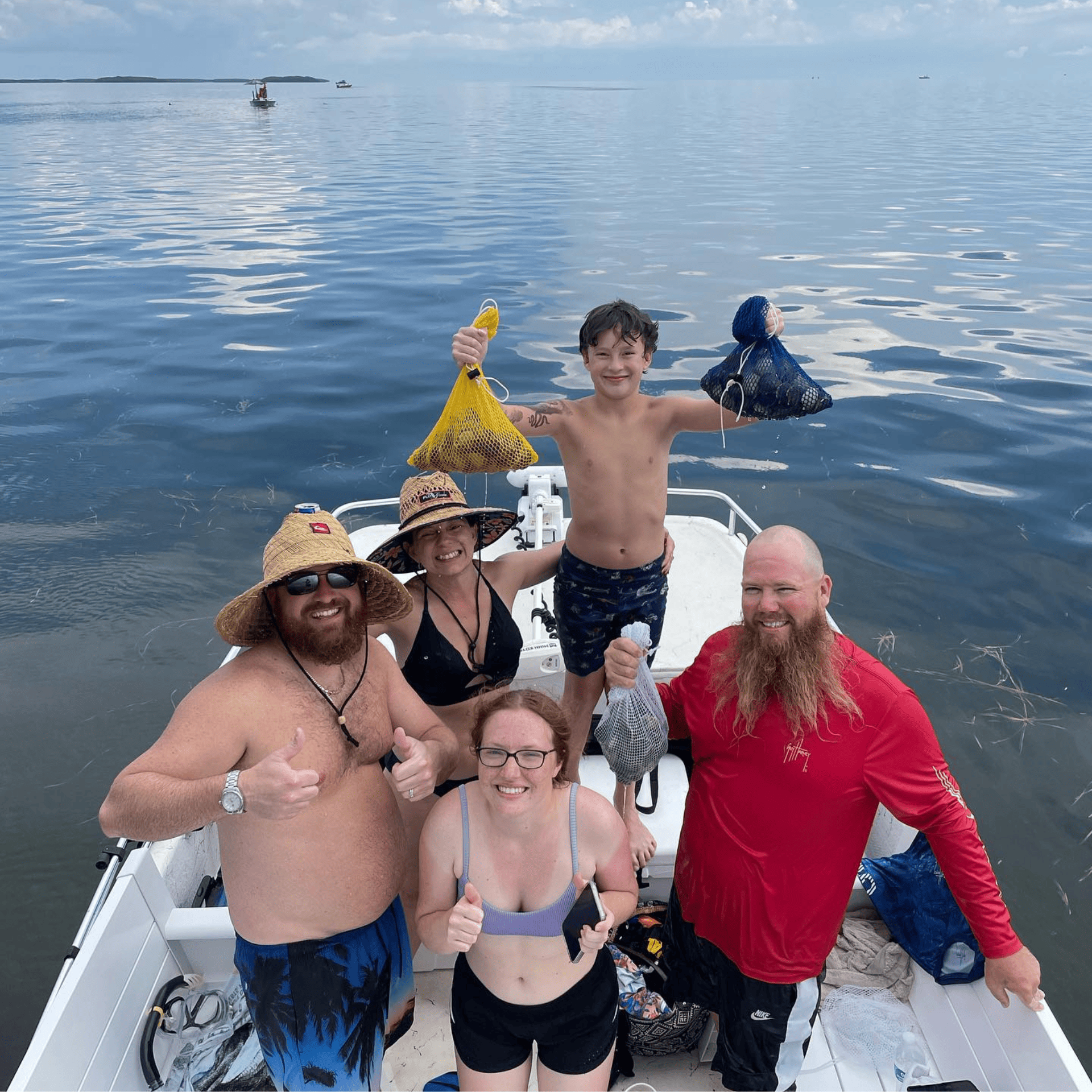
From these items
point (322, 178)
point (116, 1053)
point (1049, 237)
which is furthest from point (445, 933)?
point (322, 178)

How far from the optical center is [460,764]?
325cm

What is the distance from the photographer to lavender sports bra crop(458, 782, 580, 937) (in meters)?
2.57

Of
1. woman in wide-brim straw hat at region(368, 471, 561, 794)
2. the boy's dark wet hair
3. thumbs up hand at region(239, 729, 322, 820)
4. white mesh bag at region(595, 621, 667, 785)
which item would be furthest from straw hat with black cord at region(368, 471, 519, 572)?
thumbs up hand at region(239, 729, 322, 820)

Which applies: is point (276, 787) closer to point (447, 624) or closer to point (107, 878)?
point (447, 624)

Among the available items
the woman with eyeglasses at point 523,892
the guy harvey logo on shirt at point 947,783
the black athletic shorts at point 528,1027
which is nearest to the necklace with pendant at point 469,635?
the woman with eyeglasses at point 523,892

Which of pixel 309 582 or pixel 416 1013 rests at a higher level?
pixel 309 582

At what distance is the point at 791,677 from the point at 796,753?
0.24 metres

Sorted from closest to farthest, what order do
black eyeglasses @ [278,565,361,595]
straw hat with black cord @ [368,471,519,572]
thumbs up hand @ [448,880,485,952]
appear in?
thumbs up hand @ [448,880,485,952] < black eyeglasses @ [278,565,361,595] < straw hat with black cord @ [368,471,519,572]

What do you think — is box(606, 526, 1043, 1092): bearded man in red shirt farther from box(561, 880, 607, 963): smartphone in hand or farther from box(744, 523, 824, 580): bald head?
box(561, 880, 607, 963): smartphone in hand

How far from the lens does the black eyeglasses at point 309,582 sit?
2.59m

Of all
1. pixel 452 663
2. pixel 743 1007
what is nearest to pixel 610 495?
pixel 452 663

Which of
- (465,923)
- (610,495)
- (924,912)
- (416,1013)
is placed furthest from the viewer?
(610,495)

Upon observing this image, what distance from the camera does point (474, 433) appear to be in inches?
145

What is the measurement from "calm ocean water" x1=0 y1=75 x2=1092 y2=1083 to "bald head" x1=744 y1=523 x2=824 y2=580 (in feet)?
14.3
